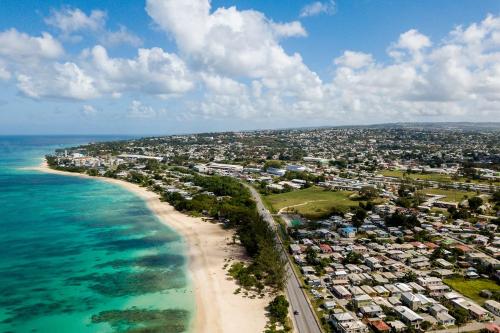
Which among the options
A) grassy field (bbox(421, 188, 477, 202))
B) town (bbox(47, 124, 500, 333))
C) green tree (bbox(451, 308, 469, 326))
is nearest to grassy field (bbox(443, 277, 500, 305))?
town (bbox(47, 124, 500, 333))

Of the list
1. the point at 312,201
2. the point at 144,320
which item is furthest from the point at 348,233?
the point at 144,320

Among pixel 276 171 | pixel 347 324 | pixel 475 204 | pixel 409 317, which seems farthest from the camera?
pixel 276 171

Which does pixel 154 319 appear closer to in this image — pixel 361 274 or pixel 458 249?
pixel 361 274

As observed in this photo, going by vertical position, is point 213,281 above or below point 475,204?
below

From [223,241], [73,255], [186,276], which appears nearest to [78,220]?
[73,255]

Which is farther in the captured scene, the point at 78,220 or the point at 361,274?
the point at 78,220

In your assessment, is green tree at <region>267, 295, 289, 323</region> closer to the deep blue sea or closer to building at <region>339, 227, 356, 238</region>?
the deep blue sea

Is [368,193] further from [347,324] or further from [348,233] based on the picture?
[347,324]

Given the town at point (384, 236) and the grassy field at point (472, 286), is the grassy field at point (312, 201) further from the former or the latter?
the grassy field at point (472, 286)
